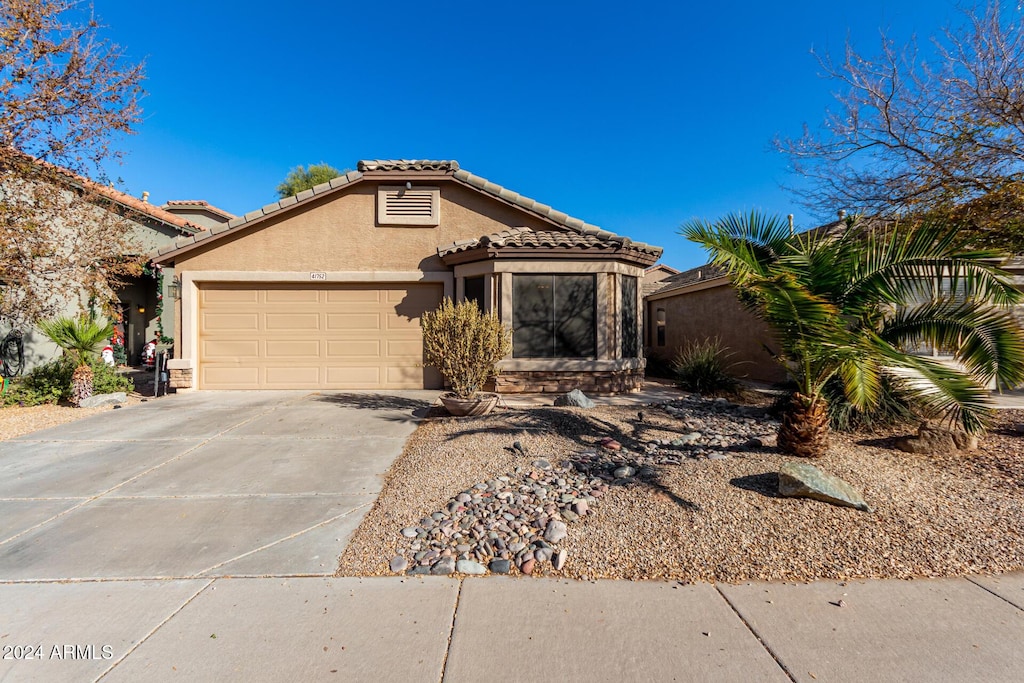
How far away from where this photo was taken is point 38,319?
8.73m

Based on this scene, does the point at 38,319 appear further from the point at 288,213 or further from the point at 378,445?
the point at 378,445

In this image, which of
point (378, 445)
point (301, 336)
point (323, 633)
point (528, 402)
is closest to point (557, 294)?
point (528, 402)

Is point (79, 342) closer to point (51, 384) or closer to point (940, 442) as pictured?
point (51, 384)

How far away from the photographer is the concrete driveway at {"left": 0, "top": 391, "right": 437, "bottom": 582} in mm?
3123

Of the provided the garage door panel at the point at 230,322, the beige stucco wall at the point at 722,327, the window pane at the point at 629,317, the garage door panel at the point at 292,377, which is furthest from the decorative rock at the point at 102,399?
the beige stucco wall at the point at 722,327

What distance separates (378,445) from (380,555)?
267 cm

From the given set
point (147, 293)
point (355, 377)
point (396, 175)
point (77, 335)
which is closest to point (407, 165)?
point (396, 175)

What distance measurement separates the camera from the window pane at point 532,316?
30.1ft

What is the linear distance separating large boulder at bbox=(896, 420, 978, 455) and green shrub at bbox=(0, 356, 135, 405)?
1289 centimetres

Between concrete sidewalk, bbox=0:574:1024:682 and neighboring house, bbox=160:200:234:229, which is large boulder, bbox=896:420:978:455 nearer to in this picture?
concrete sidewalk, bbox=0:574:1024:682

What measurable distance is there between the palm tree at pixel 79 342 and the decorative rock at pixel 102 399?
146 mm

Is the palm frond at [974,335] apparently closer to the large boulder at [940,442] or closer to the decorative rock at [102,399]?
the large boulder at [940,442]

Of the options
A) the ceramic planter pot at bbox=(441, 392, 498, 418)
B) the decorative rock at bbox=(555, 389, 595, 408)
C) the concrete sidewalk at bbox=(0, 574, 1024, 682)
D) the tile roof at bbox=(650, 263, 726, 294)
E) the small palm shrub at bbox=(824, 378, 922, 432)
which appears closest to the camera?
the concrete sidewalk at bbox=(0, 574, 1024, 682)

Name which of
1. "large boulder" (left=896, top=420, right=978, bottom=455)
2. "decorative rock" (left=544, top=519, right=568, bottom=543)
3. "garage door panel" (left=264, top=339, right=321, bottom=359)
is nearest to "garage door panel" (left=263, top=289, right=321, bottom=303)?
"garage door panel" (left=264, top=339, right=321, bottom=359)
